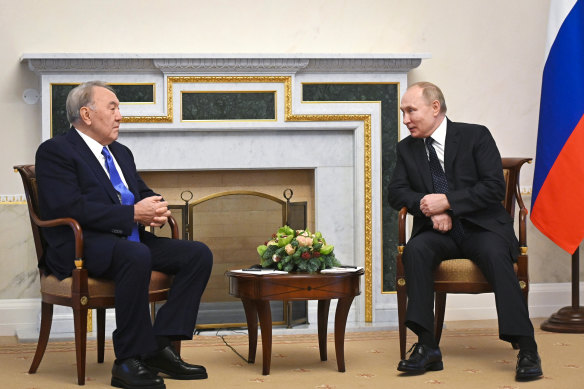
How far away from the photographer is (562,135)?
14.6 ft

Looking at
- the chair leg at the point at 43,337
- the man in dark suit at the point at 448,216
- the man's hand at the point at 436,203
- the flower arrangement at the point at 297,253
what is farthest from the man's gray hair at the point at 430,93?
the chair leg at the point at 43,337

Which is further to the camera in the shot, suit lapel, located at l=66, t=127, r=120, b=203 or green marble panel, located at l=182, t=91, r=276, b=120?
green marble panel, located at l=182, t=91, r=276, b=120

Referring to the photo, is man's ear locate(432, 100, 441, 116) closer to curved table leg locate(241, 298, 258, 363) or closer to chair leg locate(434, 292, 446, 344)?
chair leg locate(434, 292, 446, 344)

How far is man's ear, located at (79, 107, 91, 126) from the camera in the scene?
338 cm

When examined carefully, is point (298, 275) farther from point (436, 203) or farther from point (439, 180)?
point (439, 180)

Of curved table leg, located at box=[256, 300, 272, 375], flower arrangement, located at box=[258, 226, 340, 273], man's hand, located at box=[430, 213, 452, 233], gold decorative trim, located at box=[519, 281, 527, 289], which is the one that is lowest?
curved table leg, located at box=[256, 300, 272, 375]

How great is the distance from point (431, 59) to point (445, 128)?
1.38 m

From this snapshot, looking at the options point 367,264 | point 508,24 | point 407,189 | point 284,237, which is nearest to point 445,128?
point 407,189

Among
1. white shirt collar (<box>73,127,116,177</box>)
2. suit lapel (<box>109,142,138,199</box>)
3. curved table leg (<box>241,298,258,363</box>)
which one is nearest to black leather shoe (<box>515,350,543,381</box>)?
curved table leg (<box>241,298,258,363</box>)

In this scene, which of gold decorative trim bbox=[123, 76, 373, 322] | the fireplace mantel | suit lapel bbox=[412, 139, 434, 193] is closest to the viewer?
suit lapel bbox=[412, 139, 434, 193]

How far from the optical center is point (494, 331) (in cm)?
449

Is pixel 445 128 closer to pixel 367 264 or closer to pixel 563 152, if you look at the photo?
pixel 563 152

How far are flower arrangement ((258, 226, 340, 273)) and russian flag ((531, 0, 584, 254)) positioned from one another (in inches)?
64.2

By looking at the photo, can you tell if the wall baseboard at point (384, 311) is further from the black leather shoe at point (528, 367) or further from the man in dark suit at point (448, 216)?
the black leather shoe at point (528, 367)
